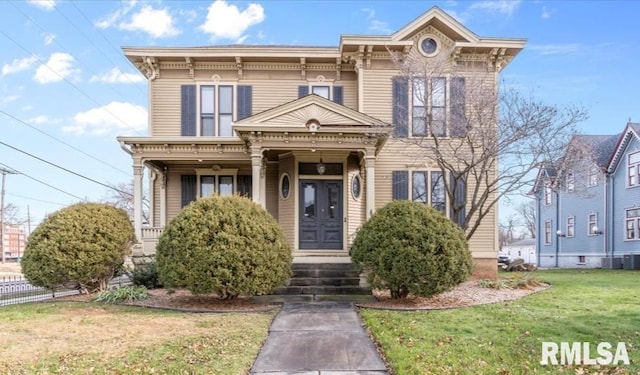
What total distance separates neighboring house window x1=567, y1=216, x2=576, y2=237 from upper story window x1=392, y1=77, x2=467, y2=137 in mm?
19803

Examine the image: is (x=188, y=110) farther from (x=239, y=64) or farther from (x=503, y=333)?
(x=503, y=333)

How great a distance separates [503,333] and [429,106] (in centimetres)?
804

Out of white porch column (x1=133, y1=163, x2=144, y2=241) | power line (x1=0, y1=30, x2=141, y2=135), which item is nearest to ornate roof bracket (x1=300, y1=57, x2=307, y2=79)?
white porch column (x1=133, y1=163, x2=144, y2=241)

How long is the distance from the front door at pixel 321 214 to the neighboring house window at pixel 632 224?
1849 centimetres

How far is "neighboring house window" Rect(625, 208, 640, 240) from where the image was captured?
23672 millimetres

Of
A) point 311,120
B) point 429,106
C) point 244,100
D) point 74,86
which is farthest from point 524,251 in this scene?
point 74,86

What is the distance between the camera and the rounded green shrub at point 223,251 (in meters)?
9.30

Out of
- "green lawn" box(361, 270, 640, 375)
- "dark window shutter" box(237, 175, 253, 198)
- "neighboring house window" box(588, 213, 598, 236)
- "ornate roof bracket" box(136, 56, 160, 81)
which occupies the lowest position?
"green lawn" box(361, 270, 640, 375)

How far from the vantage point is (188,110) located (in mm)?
14922

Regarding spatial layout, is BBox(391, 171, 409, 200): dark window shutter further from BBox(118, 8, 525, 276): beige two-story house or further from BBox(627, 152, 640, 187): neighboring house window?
BBox(627, 152, 640, 187): neighboring house window

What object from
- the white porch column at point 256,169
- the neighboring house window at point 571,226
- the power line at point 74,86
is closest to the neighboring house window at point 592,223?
the neighboring house window at point 571,226

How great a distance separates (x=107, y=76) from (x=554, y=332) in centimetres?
2535

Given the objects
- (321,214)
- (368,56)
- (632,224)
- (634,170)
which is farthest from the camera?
(632,224)

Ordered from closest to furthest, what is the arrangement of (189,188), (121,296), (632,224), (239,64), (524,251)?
(121,296)
(239,64)
(189,188)
(632,224)
(524,251)
